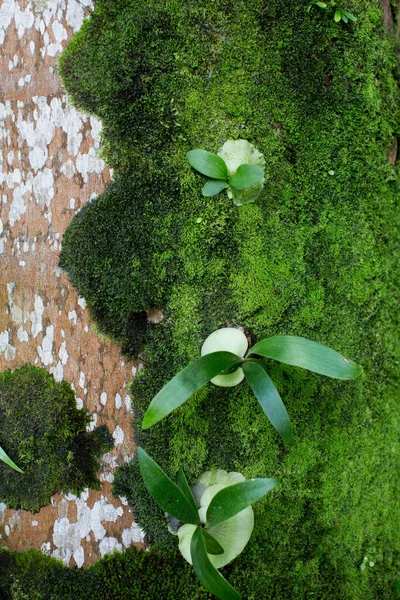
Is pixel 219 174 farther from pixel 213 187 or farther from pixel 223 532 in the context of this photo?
pixel 223 532

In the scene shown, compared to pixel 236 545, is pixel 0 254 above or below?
above

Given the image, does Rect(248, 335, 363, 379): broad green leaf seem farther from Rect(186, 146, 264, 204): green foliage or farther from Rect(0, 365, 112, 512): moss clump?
Rect(0, 365, 112, 512): moss clump

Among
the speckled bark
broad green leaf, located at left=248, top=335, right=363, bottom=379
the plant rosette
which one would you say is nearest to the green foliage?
the speckled bark

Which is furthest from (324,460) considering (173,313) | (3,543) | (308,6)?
(308,6)

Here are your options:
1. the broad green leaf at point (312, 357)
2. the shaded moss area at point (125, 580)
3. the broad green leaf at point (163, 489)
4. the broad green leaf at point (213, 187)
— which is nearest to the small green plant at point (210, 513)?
the broad green leaf at point (163, 489)

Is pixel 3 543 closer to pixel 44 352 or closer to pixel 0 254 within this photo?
pixel 44 352

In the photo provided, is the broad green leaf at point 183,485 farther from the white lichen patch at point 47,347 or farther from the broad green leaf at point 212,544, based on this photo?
the white lichen patch at point 47,347
